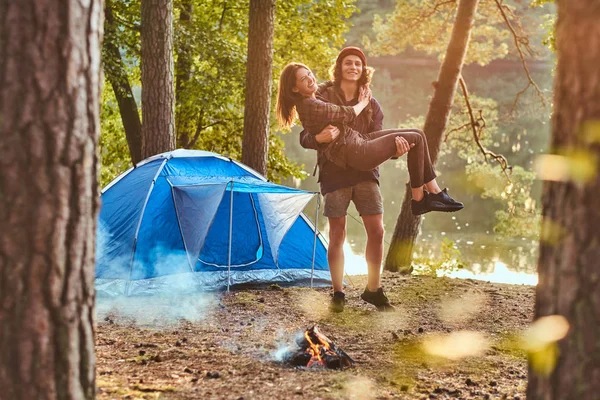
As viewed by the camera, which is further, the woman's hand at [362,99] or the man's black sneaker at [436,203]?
the woman's hand at [362,99]

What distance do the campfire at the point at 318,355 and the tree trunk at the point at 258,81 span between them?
4504 millimetres

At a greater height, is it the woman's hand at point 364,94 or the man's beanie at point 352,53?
the man's beanie at point 352,53

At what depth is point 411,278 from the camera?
765 centimetres

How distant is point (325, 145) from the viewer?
5.08m

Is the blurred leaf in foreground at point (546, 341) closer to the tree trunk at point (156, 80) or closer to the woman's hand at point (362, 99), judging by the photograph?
the woman's hand at point (362, 99)

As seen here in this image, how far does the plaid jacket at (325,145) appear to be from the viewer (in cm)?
516

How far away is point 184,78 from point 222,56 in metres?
1.52

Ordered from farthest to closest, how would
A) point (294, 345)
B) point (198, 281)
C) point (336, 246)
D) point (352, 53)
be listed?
point (198, 281) → point (336, 246) → point (352, 53) → point (294, 345)

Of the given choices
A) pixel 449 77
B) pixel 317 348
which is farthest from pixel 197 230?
pixel 449 77

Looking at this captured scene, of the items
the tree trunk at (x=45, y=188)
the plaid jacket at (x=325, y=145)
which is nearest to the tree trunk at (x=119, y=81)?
the plaid jacket at (x=325, y=145)

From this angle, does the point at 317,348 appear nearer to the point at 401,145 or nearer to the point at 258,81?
the point at 401,145

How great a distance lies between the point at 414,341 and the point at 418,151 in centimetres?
137

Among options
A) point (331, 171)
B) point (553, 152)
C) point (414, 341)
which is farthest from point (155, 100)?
point (553, 152)

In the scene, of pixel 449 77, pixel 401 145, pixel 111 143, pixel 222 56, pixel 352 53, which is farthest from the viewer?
pixel 111 143
